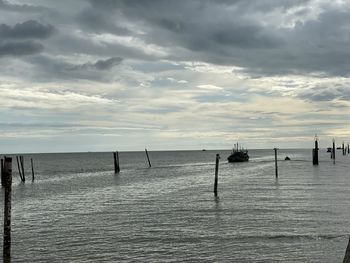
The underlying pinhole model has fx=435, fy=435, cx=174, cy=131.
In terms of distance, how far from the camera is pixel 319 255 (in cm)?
1698

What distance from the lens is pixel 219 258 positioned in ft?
55.7

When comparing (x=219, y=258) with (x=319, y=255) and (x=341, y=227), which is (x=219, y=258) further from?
(x=341, y=227)

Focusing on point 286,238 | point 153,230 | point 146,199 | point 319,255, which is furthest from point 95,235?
point 146,199

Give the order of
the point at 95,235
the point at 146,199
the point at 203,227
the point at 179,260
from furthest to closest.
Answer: the point at 146,199
the point at 203,227
the point at 95,235
the point at 179,260

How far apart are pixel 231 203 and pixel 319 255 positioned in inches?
610

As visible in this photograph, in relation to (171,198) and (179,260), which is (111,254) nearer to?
(179,260)

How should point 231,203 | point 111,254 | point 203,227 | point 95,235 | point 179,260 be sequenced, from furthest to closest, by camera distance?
point 231,203 < point 203,227 < point 95,235 < point 111,254 < point 179,260

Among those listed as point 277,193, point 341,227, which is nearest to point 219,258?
point 341,227

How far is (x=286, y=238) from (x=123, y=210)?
1360 cm

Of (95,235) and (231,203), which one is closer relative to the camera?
(95,235)

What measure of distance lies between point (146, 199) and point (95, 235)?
1503 cm

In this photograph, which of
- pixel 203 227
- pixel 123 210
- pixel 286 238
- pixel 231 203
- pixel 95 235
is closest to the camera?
pixel 286 238

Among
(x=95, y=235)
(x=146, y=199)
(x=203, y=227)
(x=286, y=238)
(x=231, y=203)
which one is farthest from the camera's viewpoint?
(x=146, y=199)

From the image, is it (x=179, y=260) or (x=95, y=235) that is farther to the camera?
(x=95, y=235)
